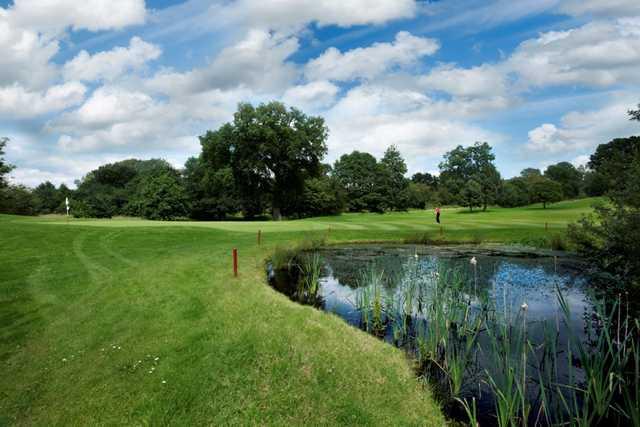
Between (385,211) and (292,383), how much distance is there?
80.0m

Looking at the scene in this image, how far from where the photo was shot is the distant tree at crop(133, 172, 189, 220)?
2793 inches

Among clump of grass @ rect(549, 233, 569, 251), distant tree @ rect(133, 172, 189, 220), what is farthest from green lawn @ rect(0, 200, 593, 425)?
distant tree @ rect(133, 172, 189, 220)

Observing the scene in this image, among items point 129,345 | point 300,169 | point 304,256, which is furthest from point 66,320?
point 300,169

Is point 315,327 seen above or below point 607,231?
below

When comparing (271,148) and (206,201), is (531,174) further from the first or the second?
(206,201)

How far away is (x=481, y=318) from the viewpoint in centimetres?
929

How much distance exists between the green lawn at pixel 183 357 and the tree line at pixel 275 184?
131ft

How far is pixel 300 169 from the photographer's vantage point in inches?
2286

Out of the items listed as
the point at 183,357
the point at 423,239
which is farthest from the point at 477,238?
the point at 183,357

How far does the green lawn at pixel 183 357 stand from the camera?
6223 mm

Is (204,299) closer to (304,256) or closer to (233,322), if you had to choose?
(233,322)

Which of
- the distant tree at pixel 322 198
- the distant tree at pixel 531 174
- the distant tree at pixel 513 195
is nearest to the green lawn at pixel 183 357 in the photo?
the distant tree at pixel 322 198

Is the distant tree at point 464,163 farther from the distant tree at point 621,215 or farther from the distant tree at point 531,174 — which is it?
the distant tree at point 621,215

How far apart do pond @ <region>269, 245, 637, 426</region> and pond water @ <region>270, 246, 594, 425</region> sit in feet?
0.11
